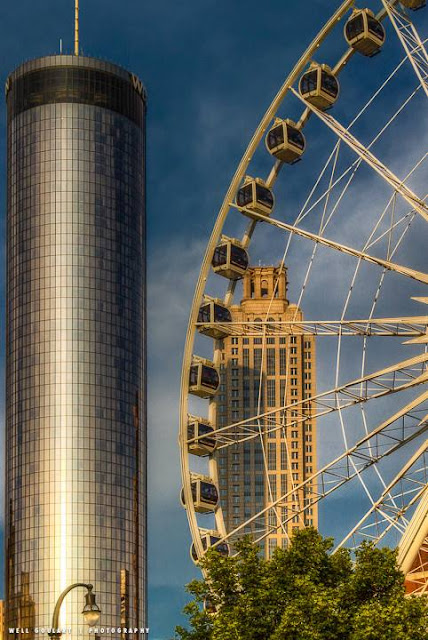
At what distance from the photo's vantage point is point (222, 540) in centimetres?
7269

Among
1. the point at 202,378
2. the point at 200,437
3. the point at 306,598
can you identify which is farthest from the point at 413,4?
the point at 306,598

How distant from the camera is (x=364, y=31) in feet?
256

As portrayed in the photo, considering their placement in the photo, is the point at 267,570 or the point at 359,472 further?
the point at 359,472

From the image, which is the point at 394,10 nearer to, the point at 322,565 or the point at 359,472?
the point at 359,472

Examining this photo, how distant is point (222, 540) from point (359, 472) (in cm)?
828

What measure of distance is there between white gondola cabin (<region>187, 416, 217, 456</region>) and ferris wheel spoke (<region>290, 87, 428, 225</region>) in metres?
15.2

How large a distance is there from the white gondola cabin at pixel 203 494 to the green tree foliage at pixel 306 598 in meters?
12.9

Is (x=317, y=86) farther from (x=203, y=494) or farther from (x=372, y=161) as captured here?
(x=203, y=494)

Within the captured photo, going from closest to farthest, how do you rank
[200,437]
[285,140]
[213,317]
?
[200,437] → [213,317] → [285,140]

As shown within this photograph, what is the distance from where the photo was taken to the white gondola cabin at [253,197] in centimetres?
7850

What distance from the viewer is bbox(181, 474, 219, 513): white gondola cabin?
74375mm

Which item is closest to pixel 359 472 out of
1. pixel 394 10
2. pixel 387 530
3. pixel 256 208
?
pixel 387 530

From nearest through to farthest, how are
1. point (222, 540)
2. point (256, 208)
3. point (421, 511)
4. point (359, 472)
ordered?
point (421, 511)
point (359, 472)
point (222, 540)
point (256, 208)

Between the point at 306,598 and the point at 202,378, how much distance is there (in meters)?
21.4
